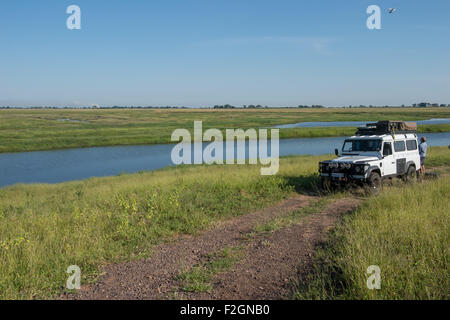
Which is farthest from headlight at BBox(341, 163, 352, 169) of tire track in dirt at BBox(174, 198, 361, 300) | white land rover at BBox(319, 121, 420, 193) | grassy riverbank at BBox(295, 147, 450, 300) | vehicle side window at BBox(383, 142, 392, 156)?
tire track in dirt at BBox(174, 198, 361, 300)

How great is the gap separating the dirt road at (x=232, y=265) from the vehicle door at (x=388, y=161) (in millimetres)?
4612

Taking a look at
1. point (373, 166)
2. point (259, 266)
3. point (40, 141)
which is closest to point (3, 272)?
point (259, 266)

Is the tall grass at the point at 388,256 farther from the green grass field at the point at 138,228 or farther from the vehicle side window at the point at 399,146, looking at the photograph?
the vehicle side window at the point at 399,146

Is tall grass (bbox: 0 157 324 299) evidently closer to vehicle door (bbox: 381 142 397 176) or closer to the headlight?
the headlight

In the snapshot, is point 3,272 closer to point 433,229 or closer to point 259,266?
point 259,266

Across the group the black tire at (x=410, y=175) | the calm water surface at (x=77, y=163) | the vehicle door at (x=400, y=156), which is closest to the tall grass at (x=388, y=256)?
the vehicle door at (x=400, y=156)

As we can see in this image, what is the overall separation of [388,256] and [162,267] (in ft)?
12.4

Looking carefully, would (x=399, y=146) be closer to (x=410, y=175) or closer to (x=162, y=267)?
(x=410, y=175)

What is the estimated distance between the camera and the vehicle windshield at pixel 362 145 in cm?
1205

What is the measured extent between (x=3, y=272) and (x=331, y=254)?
547 cm

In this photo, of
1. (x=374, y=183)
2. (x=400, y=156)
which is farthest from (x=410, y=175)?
(x=374, y=183)

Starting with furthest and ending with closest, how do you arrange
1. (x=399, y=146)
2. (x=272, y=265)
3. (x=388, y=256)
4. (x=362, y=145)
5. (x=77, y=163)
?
(x=77, y=163) → (x=399, y=146) → (x=362, y=145) → (x=272, y=265) → (x=388, y=256)

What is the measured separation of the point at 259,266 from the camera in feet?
18.6

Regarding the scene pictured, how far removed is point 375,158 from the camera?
11391 mm
